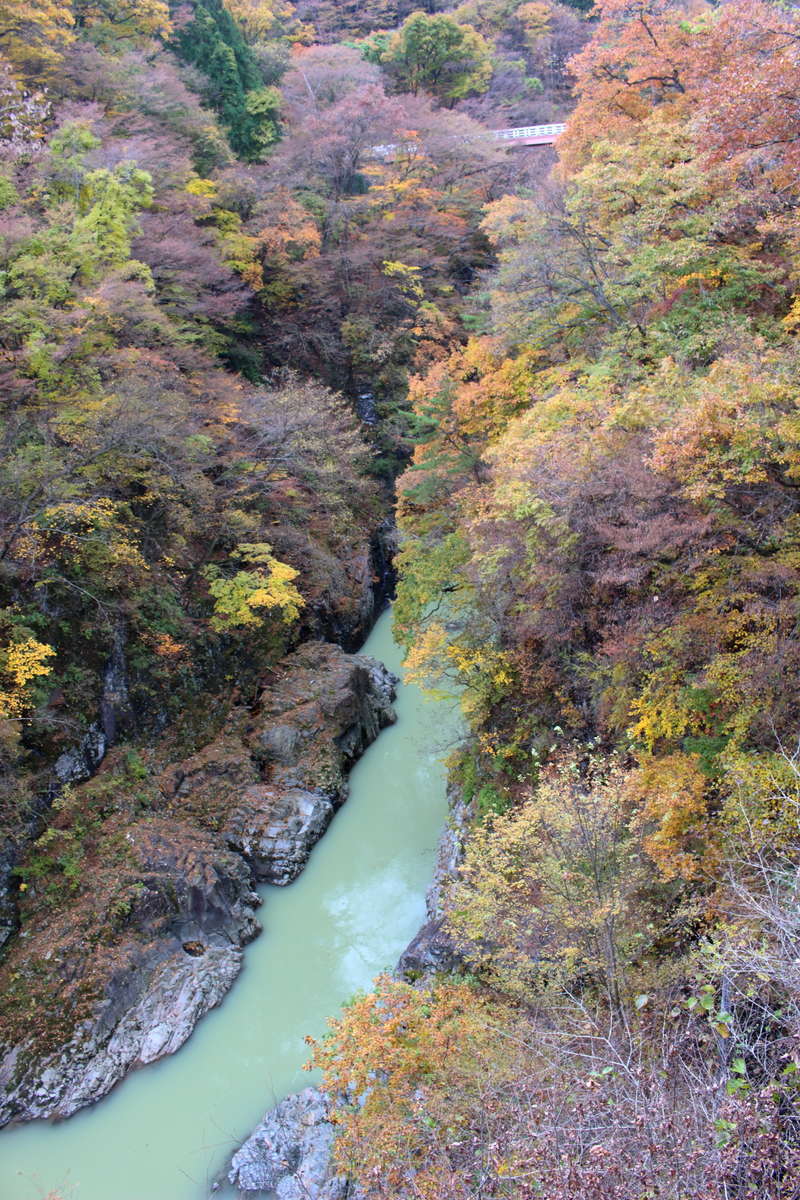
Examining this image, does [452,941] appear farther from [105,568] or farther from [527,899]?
[105,568]

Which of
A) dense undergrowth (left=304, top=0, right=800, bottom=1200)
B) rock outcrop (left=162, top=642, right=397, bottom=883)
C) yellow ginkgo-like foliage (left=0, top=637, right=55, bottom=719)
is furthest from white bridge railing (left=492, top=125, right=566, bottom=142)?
yellow ginkgo-like foliage (left=0, top=637, right=55, bottom=719)

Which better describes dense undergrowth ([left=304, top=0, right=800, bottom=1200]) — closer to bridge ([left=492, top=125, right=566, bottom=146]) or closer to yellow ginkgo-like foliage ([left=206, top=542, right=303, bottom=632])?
yellow ginkgo-like foliage ([left=206, top=542, right=303, bottom=632])

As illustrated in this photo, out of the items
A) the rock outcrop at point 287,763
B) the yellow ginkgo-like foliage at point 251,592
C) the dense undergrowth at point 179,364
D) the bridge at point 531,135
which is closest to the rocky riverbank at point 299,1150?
the dense undergrowth at point 179,364

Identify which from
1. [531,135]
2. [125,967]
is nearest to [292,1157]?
[125,967]

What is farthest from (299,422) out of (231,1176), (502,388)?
(231,1176)

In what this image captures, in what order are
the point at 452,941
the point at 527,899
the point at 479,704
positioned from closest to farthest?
the point at 527,899, the point at 452,941, the point at 479,704

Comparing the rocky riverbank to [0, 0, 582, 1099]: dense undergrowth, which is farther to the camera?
[0, 0, 582, 1099]: dense undergrowth

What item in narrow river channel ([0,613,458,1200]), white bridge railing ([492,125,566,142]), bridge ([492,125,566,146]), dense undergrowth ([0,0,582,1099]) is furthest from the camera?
white bridge railing ([492,125,566,142])
